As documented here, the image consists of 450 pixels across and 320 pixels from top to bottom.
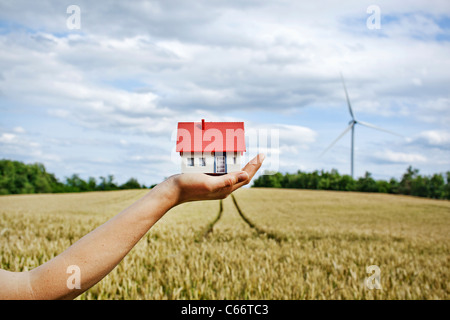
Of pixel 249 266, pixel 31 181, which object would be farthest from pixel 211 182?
pixel 31 181

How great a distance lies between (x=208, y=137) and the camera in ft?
6.19

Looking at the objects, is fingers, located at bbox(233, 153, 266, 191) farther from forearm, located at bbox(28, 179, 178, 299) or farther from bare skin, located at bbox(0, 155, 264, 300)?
forearm, located at bbox(28, 179, 178, 299)

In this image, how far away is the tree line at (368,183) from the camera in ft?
192

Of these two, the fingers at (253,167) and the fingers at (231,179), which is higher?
the fingers at (253,167)

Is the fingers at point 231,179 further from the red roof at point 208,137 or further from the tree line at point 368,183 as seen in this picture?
the tree line at point 368,183

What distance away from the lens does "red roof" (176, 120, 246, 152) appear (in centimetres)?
187

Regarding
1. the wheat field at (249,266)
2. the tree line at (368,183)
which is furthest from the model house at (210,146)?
the tree line at (368,183)

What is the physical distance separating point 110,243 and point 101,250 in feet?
0.18

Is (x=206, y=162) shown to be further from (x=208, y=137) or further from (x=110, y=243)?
(x=110, y=243)

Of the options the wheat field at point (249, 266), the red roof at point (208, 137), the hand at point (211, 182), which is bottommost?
the wheat field at point (249, 266)

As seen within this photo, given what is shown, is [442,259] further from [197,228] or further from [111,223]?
[111,223]
